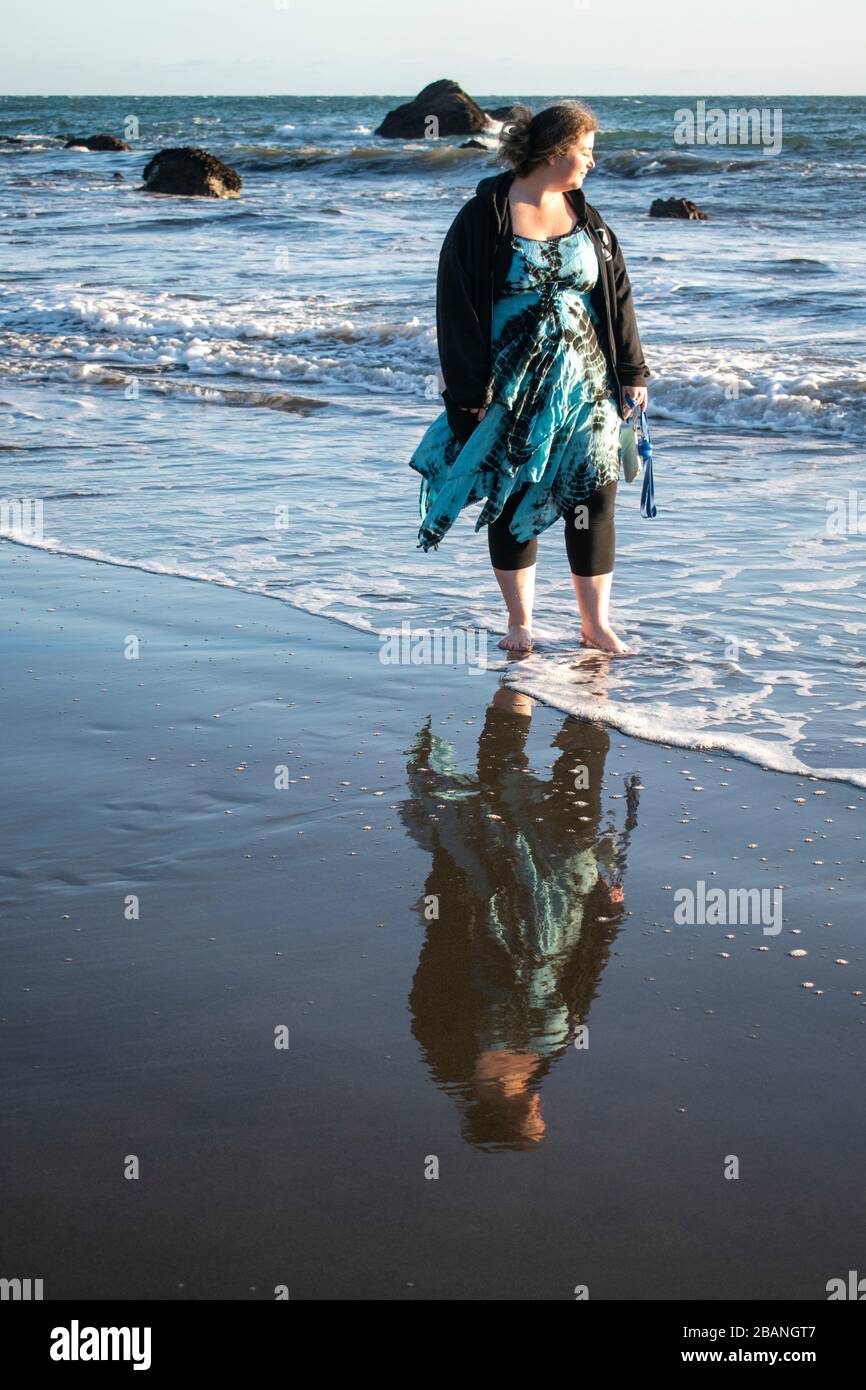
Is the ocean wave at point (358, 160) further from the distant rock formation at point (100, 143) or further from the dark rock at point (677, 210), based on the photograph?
the dark rock at point (677, 210)

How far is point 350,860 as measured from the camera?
3.12m

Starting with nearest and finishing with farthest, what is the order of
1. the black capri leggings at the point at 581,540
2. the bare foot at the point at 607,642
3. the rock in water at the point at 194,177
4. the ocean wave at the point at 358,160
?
the black capri leggings at the point at 581,540
the bare foot at the point at 607,642
the rock in water at the point at 194,177
the ocean wave at the point at 358,160

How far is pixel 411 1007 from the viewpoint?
8.31 ft

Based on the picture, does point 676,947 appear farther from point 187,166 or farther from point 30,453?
point 187,166

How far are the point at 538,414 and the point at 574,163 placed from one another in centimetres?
71

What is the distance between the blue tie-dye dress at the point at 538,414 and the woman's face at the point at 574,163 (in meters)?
0.18

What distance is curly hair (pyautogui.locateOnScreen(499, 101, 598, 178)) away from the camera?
3953 millimetres

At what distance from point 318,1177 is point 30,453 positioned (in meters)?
6.16

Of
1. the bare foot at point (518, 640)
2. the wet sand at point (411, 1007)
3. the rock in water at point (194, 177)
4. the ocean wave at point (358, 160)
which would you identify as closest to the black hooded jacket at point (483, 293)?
the bare foot at point (518, 640)

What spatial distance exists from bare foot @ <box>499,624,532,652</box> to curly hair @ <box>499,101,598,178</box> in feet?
4.56

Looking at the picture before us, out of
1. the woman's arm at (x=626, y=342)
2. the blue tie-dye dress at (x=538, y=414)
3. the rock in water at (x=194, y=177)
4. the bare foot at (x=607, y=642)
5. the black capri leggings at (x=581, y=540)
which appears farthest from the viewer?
the rock in water at (x=194, y=177)

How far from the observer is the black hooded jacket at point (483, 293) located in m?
4.08

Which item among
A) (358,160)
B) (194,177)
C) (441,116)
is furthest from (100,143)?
(194,177)

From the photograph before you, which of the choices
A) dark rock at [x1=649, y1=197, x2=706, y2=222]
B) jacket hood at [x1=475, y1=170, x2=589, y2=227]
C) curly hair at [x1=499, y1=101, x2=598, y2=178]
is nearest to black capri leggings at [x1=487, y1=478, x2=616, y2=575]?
jacket hood at [x1=475, y1=170, x2=589, y2=227]
